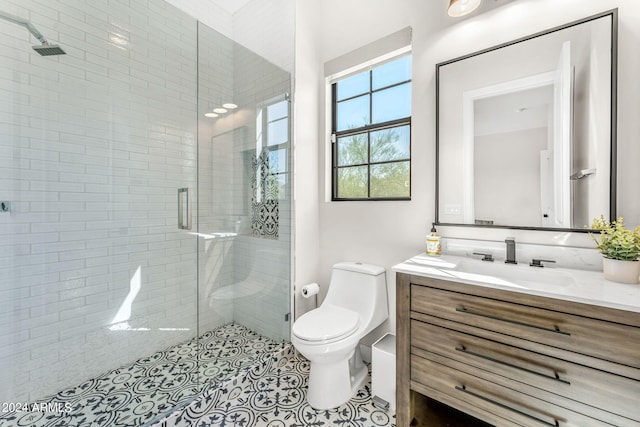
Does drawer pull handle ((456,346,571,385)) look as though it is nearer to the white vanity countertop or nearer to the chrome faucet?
the white vanity countertop

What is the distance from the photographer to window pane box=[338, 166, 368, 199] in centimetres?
207

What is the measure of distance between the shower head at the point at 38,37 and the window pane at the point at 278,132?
129 cm

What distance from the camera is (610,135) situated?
46.5 inches

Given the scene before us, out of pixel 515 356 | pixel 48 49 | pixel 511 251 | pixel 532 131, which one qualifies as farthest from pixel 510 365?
pixel 48 49

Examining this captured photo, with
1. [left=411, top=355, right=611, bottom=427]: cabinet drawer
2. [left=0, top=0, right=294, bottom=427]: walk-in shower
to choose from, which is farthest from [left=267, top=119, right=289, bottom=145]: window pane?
[left=411, top=355, right=611, bottom=427]: cabinet drawer

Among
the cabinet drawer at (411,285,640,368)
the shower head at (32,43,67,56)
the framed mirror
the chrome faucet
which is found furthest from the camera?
the shower head at (32,43,67,56)

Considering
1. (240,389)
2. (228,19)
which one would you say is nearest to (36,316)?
(240,389)

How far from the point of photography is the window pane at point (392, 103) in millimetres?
1865

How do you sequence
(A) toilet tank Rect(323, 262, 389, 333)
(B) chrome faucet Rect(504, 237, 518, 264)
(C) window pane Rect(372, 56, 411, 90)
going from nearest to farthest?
(B) chrome faucet Rect(504, 237, 518, 264)
(A) toilet tank Rect(323, 262, 389, 333)
(C) window pane Rect(372, 56, 411, 90)

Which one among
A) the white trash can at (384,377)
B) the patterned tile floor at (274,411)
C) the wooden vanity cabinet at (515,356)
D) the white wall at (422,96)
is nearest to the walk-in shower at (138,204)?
the patterned tile floor at (274,411)

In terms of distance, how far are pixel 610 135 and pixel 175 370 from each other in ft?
8.92

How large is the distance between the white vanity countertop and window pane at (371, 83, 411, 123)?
1.04 m

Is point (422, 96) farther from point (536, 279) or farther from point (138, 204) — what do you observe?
point (138, 204)

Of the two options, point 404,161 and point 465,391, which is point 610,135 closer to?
point 404,161
